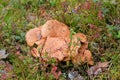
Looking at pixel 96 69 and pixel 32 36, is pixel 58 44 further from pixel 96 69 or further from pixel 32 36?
pixel 96 69

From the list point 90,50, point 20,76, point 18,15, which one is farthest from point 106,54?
point 18,15

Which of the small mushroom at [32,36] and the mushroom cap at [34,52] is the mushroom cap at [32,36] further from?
the mushroom cap at [34,52]

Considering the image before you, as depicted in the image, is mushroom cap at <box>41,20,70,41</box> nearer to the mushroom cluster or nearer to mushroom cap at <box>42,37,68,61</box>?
the mushroom cluster

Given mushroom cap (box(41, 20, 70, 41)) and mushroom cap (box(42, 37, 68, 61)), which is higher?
mushroom cap (box(41, 20, 70, 41))

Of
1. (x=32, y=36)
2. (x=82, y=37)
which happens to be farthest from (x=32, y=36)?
(x=82, y=37)

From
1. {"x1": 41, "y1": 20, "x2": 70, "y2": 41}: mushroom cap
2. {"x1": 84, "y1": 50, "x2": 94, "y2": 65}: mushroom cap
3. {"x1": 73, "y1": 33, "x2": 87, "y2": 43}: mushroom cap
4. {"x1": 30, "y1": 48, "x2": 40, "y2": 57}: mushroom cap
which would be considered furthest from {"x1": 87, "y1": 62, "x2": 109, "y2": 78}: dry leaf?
{"x1": 30, "y1": 48, "x2": 40, "y2": 57}: mushroom cap

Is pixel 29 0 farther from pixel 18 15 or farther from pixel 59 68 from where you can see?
pixel 59 68
